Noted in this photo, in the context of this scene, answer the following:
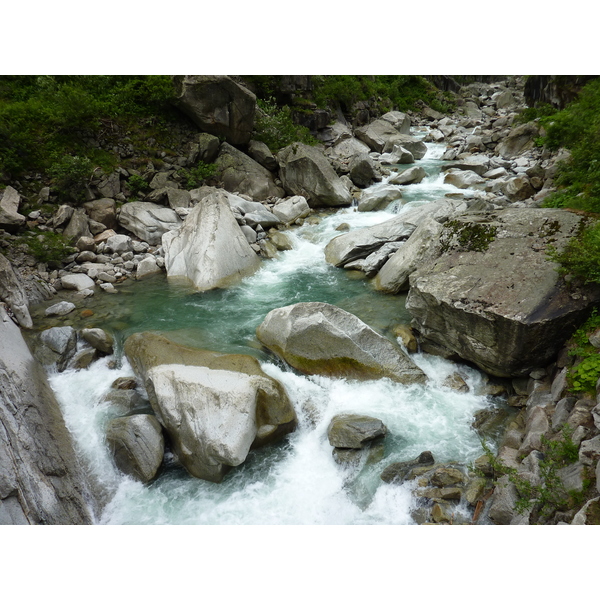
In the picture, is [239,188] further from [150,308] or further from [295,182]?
[150,308]

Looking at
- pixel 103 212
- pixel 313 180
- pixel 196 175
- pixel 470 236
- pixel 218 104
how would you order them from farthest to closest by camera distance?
pixel 218 104
pixel 196 175
pixel 313 180
pixel 103 212
pixel 470 236

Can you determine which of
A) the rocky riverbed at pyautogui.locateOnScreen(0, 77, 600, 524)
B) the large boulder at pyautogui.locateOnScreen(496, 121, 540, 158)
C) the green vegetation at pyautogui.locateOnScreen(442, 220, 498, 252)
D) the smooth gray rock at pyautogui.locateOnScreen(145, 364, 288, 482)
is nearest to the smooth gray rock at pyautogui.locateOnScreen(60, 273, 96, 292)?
the rocky riverbed at pyautogui.locateOnScreen(0, 77, 600, 524)

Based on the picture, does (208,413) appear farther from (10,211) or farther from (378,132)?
(378,132)

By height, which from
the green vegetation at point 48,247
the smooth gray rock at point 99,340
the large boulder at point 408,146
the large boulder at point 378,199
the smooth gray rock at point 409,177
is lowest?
the smooth gray rock at point 99,340

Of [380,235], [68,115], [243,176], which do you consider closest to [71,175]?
[68,115]

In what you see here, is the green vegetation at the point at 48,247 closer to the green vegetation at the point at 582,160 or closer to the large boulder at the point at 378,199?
the large boulder at the point at 378,199

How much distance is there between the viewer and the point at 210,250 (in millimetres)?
10297

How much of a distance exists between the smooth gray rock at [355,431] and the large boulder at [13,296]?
6794mm

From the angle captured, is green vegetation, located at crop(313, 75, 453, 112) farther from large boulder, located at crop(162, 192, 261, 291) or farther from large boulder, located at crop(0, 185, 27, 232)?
large boulder, located at crop(0, 185, 27, 232)

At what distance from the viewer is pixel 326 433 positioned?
600cm

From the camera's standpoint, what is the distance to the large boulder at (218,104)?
14.8m

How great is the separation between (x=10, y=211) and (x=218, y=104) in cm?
842

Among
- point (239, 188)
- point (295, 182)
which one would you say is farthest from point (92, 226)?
point (295, 182)

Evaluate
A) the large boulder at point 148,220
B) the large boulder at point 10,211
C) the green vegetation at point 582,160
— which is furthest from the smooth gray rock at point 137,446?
the green vegetation at point 582,160
